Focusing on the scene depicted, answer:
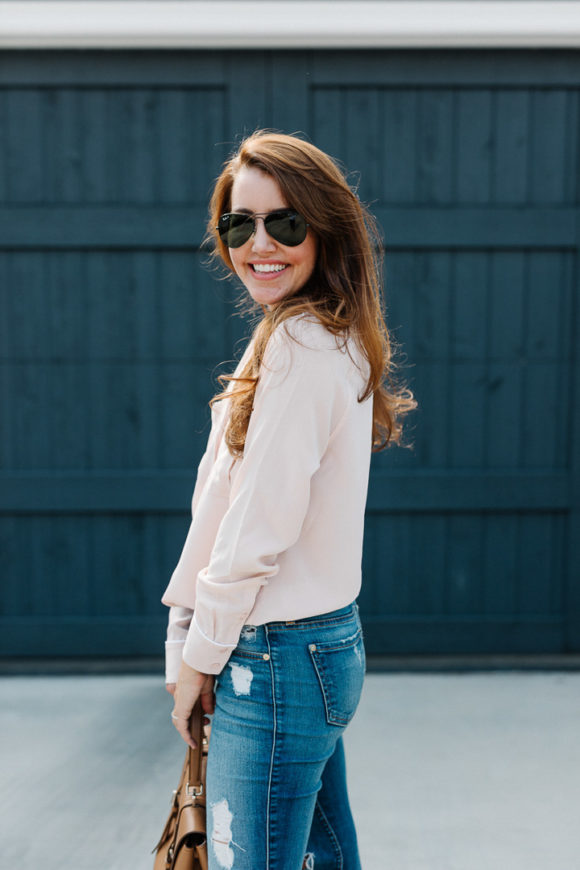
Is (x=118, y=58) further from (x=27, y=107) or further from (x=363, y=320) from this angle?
(x=363, y=320)

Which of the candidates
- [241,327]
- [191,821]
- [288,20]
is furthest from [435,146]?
[191,821]

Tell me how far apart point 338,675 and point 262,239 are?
691 millimetres

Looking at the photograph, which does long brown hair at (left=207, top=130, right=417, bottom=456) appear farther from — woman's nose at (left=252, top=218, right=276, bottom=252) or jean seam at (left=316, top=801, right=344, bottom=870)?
jean seam at (left=316, top=801, right=344, bottom=870)

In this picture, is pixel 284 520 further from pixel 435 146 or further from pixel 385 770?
pixel 435 146

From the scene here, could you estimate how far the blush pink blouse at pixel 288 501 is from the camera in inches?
42.9

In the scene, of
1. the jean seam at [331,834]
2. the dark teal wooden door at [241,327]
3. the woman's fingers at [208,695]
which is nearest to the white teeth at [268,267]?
the woman's fingers at [208,695]

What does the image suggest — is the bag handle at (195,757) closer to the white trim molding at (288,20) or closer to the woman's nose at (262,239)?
the woman's nose at (262,239)

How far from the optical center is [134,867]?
6.58 ft

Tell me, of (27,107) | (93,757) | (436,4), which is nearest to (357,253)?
(93,757)

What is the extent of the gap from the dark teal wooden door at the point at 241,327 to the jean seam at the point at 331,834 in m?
1.91

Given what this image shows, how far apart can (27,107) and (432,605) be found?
A: 2736mm

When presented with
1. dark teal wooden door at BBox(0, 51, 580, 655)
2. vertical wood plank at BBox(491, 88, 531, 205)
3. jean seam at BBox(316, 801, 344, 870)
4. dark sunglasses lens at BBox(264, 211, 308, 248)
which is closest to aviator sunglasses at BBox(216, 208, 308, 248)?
dark sunglasses lens at BBox(264, 211, 308, 248)

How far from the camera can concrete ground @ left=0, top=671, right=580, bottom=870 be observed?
6.81 ft

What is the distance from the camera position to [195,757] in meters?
1.24
